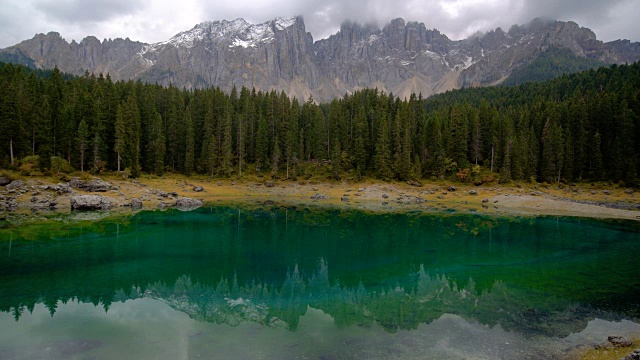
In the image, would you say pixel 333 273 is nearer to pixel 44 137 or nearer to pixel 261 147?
pixel 44 137

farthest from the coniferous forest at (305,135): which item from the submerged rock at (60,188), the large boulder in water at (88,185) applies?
the submerged rock at (60,188)

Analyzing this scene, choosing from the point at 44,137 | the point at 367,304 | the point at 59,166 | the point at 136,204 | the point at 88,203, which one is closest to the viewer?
the point at 367,304

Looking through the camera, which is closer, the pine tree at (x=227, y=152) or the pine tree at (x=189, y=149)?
the pine tree at (x=189, y=149)

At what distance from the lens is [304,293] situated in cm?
2183

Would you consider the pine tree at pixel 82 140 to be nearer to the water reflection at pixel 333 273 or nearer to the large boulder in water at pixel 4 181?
the large boulder in water at pixel 4 181

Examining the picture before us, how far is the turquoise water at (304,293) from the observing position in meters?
15.0

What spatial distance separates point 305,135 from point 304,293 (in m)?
92.7

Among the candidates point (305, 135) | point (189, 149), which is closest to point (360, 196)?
point (305, 135)

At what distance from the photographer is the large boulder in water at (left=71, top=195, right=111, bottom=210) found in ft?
177

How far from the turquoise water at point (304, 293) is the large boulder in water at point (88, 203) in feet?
46.2

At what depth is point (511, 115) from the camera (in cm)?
11212

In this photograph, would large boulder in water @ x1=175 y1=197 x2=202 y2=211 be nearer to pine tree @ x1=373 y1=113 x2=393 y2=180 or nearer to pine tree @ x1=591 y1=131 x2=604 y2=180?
pine tree @ x1=373 y1=113 x2=393 y2=180

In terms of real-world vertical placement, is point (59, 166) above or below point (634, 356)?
above

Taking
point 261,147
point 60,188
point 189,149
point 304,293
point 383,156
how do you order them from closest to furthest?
point 304,293 → point 60,188 → point 383,156 → point 189,149 → point 261,147
